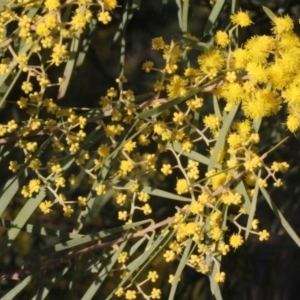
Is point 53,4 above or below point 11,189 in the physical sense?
above

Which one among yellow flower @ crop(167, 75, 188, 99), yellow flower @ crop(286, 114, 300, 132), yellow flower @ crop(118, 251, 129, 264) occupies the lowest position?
yellow flower @ crop(118, 251, 129, 264)

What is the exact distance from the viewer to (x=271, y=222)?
0.68m

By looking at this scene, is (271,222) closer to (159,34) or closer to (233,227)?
(233,227)

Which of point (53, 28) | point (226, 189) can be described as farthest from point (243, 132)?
point (53, 28)

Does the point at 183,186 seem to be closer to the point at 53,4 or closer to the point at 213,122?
the point at 213,122

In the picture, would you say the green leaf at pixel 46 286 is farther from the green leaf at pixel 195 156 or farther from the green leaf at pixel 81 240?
the green leaf at pixel 195 156

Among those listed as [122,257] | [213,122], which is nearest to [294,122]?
[213,122]

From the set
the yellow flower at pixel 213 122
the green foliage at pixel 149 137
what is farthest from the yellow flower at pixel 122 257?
the yellow flower at pixel 213 122

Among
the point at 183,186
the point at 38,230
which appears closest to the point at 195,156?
the point at 183,186

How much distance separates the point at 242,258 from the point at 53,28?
0.36 metres

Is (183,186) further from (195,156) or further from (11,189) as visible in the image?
(11,189)

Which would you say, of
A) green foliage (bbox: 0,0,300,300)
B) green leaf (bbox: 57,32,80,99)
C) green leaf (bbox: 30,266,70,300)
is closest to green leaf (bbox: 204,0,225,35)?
green foliage (bbox: 0,0,300,300)

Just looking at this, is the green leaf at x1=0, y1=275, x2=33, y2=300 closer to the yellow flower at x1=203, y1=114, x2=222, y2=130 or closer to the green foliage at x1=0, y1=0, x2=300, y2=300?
the green foliage at x1=0, y1=0, x2=300, y2=300

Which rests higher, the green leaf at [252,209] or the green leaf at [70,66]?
the green leaf at [70,66]
